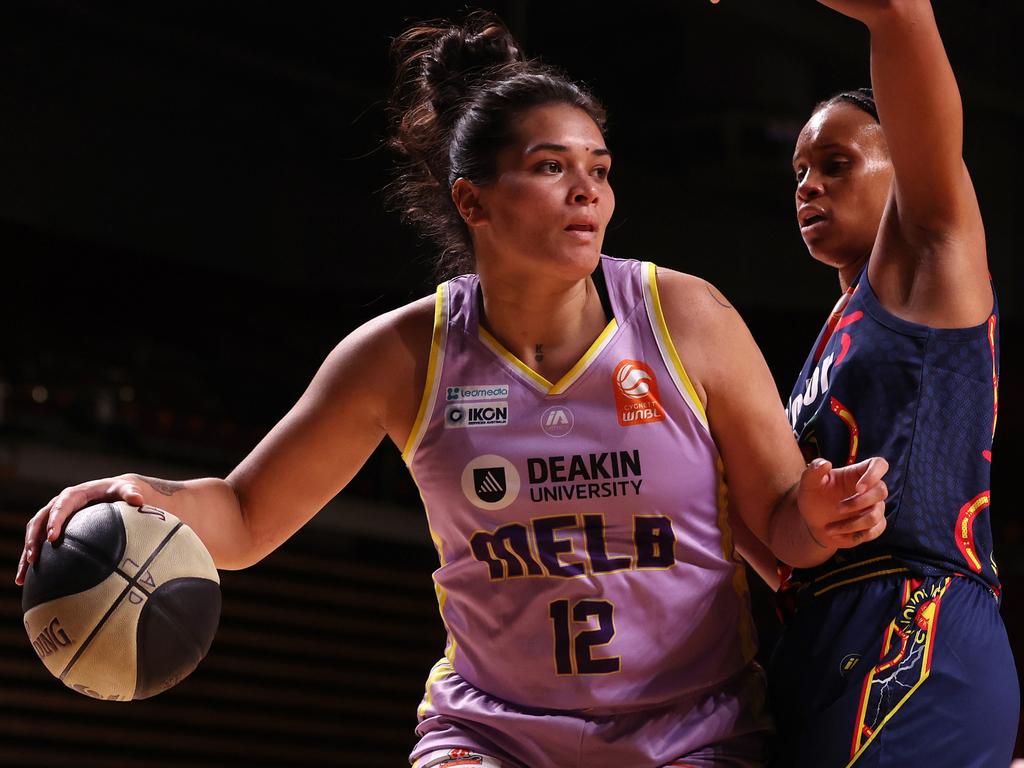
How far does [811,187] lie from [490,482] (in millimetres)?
729

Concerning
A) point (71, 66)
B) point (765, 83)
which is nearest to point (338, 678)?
point (71, 66)

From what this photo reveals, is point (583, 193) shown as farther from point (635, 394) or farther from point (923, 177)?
point (923, 177)

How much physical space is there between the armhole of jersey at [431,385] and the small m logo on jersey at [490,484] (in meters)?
0.14

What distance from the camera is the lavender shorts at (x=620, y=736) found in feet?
6.08

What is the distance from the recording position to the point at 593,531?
189cm

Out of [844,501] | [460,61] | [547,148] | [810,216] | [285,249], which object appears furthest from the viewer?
[285,249]

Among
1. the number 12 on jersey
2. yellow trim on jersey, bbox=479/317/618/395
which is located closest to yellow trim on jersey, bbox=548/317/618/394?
yellow trim on jersey, bbox=479/317/618/395

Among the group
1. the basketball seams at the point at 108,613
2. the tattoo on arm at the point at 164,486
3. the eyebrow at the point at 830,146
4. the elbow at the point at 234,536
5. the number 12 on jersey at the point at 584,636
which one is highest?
the eyebrow at the point at 830,146

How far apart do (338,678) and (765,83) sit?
449 centimetres

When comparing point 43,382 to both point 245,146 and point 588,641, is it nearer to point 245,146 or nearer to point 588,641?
point 245,146

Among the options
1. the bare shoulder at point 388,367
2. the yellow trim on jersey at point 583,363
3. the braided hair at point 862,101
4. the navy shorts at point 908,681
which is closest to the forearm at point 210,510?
the bare shoulder at point 388,367

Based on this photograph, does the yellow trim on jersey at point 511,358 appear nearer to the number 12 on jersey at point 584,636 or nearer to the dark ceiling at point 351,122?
the number 12 on jersey at point 584,636

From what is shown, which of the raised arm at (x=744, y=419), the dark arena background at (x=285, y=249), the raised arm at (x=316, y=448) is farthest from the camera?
the dark arena background at (x=285, y=249)

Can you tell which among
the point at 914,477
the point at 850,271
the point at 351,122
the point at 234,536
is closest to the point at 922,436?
the point at 914,477
